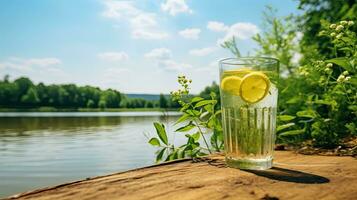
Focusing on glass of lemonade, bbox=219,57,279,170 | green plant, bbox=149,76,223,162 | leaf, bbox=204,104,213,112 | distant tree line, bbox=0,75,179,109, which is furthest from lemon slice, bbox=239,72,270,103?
distant tree line, bbox=0,75,179,109

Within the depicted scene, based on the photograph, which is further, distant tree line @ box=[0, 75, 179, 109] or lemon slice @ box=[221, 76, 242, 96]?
distant tree line @ box=[0, 75, 179, 109]

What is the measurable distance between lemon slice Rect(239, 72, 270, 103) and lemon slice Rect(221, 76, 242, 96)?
0.02 m

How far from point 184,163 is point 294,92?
96.3 inches

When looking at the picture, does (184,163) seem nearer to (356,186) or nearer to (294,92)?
(356,186)

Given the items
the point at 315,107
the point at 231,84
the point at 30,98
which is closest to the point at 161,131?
the point at 231,84

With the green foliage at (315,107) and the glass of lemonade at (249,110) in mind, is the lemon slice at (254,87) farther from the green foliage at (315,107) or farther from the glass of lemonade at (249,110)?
the green foliage at (315,107)

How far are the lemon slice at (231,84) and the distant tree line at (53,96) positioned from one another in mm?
79796

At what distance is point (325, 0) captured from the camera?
661cm

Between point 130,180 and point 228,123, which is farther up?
point 228,123

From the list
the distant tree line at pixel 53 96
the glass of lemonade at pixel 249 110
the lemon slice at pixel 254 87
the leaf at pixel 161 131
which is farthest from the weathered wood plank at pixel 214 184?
the distant tree line at pixel 53 96

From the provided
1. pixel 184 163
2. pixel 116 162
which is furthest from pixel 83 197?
pixel 116 162

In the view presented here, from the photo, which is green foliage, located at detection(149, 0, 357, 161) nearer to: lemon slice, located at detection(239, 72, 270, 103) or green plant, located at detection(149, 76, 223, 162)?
green plant, located at detection(149, 76, 223, 162)

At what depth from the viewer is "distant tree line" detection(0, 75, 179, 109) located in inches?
3310

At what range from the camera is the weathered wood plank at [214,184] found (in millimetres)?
1058
